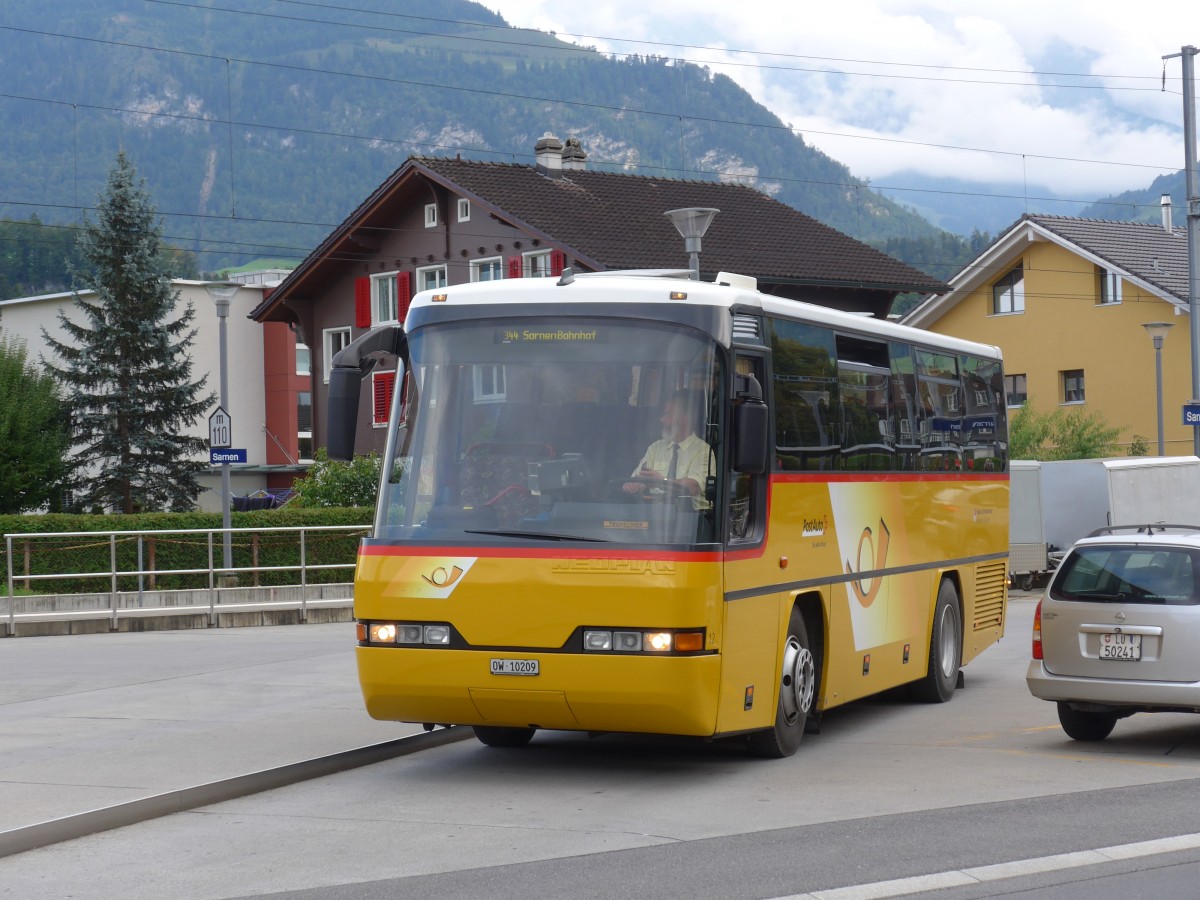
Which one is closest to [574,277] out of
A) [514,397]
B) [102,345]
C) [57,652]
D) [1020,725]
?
[514,397]

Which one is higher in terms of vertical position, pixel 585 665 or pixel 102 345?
pixel 102 345

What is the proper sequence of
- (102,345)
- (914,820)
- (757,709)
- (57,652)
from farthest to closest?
1. (102,345)
2. (57,652)
3. (757,709)
4. (914,820)

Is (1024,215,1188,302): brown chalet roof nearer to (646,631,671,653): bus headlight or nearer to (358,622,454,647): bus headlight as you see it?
(646,631,671,653): bus headlight

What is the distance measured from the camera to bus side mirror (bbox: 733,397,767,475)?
10.0 meters

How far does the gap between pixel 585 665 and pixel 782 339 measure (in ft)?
9.64

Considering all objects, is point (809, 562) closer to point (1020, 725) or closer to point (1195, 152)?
point (1020, 725)

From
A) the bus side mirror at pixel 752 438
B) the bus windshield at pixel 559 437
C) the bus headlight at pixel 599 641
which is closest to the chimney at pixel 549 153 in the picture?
the bus windshield at pixel 559 437

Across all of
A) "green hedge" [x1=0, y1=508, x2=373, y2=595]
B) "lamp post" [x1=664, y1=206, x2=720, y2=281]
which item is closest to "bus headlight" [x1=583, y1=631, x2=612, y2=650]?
"lamp post" [x1=664, y1=206, x2=720, y2=281]

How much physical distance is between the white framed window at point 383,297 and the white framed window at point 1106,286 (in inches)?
817

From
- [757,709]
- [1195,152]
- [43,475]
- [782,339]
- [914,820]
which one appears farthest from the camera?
[43,475]

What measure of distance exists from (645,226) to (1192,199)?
55.8 ft

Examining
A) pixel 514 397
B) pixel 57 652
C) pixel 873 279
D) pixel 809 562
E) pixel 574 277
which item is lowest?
pixel 57 652

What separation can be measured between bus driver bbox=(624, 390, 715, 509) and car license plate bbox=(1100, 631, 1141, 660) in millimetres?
3217

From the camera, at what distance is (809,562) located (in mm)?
11719
